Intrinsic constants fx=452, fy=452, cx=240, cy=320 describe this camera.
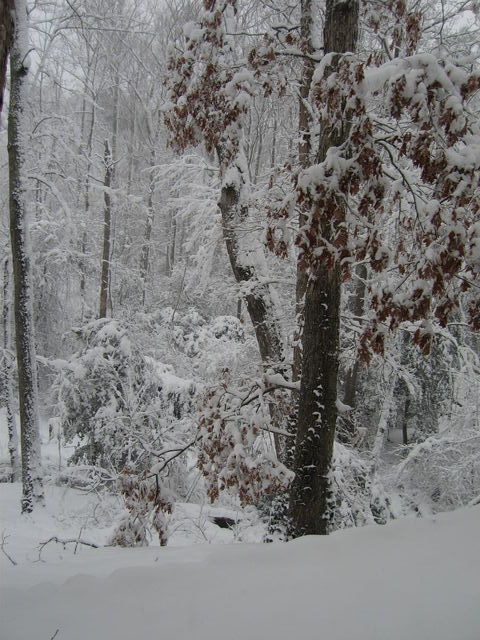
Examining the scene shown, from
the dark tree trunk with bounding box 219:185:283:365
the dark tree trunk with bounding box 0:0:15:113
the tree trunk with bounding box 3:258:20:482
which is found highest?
the dark tree trunk with bounding box 0:0:15:113

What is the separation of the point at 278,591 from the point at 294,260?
6318mm

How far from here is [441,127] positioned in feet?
8.80

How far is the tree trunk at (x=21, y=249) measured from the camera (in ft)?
28.1

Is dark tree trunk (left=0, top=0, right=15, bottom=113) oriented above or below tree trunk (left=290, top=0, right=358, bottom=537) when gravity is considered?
above

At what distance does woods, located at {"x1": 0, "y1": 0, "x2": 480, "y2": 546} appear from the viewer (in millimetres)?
2693

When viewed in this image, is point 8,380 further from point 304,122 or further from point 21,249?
point 304,122

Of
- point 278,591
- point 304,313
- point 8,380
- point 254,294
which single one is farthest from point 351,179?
point 8,380

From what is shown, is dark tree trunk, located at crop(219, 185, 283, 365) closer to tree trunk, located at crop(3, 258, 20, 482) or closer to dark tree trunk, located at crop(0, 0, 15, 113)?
dark tree trunk, located at crop(0, 0, 15, 113)

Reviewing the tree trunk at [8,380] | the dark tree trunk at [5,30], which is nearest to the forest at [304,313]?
the dark tree trunk at [5,30]

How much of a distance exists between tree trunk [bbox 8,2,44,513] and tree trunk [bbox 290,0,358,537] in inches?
269

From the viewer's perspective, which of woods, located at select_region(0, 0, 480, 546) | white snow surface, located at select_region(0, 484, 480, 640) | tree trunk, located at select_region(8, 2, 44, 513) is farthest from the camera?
tree trunk, located at select_region(8, 2, 44, 513)

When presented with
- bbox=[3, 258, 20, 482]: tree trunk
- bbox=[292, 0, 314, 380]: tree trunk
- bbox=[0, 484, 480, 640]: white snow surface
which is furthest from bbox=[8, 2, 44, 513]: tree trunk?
bbox=[0, 484, 480, 640]: white snow surface

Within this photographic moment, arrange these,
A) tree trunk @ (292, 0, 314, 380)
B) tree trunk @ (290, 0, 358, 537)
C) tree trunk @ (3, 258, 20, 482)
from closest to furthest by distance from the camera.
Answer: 1. tree trunk @ (290, 0, 358, 537)
2. tree trunk @ (292, 0, 314, 380)
3. tree trunk @ (3, 258, 20, 482)

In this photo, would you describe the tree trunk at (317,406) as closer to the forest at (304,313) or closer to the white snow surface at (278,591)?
the forest at (304,313)
